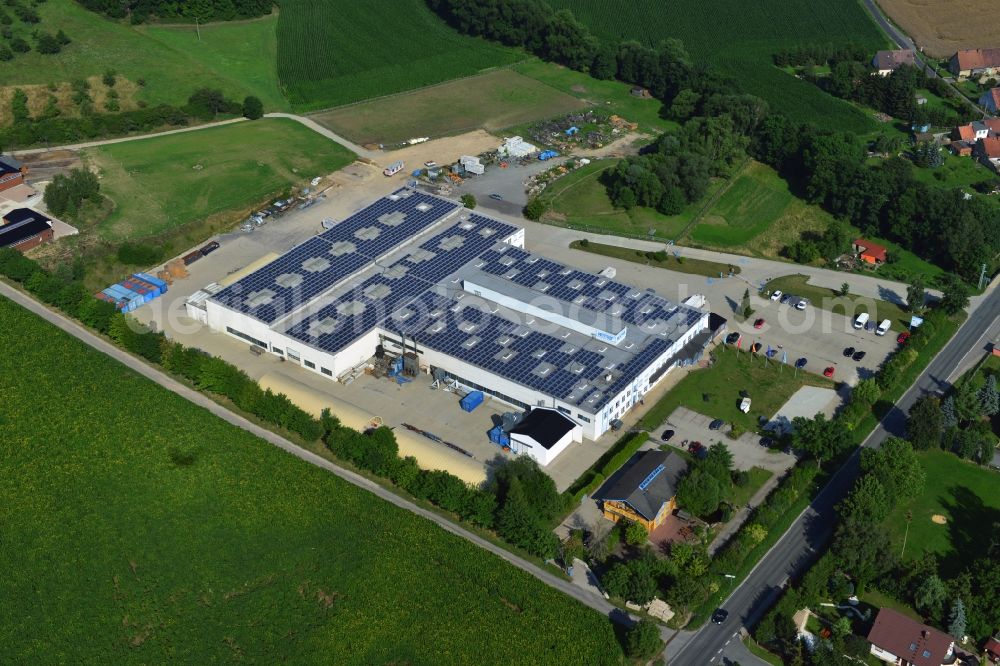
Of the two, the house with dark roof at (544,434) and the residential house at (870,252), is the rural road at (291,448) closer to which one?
the house with dark roof at (544,434)

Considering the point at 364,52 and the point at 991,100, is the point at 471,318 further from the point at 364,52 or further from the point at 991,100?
the point at 991,100

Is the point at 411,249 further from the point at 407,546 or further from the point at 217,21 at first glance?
the point at 217,21

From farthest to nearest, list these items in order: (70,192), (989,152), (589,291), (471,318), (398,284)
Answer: (989,152)
(70,192)
(398,284)
(589,291)
(471,318)

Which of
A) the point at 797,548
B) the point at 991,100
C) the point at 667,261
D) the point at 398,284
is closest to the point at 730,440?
the point at 797,548

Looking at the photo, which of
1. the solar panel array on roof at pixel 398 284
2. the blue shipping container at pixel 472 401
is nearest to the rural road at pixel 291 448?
the solar panel array on roof at pixel 398 284

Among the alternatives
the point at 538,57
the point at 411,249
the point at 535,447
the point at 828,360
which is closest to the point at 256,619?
the point at 535,447

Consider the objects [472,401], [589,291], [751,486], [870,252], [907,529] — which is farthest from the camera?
[870,252]

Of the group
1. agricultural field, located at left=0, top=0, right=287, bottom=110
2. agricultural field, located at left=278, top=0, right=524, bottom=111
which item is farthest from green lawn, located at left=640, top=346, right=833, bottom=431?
agricultural field, located at left=0, top=0, right=287, bottom=110
